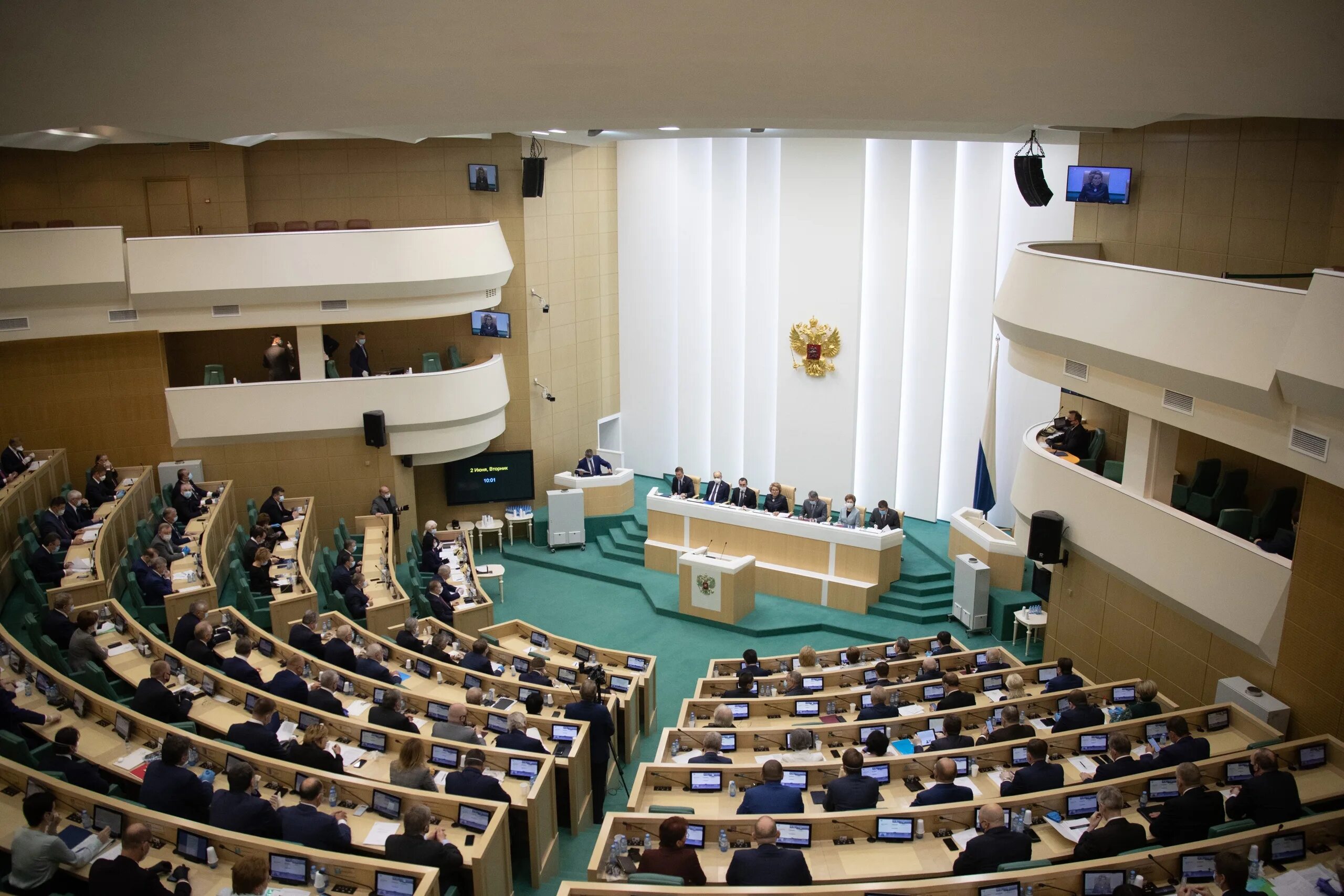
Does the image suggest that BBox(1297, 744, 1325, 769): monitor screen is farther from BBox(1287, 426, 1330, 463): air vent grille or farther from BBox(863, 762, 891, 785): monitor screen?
BBox(863, 762, 891, 785): monitor screen

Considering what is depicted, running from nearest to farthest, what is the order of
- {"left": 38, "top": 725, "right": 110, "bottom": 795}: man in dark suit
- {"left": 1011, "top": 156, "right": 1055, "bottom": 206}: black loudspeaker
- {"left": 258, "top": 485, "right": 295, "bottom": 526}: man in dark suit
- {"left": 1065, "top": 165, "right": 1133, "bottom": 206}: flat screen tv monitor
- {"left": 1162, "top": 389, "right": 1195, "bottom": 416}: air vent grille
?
{"left": 38, "top": 725, "right": 110, "bottom": 795}: man in dark suit, {"left": 1162, "top": 389, "right": 1195, "bottom": 416}: air vent grille, {"left": 1011, "top": 156, "right": 1055, "bottom": 206}: black loudspeaker, {"left": 1065, "top": 165, "right": 1133, "bottom": 206}: flat screen tv monitor, {"left": 258, "top": 485, "right": 295, "bottom": 526}: man in dark suit

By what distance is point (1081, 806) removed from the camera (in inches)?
276

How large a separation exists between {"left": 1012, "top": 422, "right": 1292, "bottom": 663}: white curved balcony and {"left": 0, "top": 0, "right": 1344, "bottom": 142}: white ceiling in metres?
3.75

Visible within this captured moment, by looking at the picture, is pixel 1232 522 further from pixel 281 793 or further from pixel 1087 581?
pixel 281 793

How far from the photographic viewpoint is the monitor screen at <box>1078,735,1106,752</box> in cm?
820

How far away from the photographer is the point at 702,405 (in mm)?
19234

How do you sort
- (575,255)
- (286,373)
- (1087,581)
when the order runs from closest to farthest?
1. (1087,581)
2. (286,373)
3. (575,255)

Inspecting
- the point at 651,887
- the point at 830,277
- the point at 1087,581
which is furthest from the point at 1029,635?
the point at 651,887

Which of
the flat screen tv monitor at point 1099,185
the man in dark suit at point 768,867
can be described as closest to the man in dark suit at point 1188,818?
the man in dark suit at point 768,867

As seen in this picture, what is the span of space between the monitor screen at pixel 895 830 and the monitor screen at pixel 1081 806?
3.69ft

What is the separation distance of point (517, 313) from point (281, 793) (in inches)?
441

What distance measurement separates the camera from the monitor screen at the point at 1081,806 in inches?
275

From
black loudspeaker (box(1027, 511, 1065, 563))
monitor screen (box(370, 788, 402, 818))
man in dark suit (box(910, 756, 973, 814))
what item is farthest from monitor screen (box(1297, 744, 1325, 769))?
monitor screen (box(370, 788, 402, 818))

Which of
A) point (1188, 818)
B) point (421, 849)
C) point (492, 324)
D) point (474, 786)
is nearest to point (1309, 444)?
point (1188, 818)
